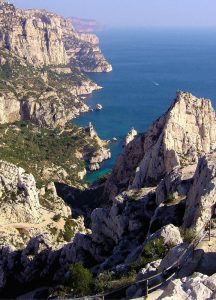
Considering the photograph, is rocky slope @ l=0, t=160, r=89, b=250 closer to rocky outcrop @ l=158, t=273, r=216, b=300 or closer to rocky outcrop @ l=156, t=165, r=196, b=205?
rocky outcrop @ l=156, t=165, r=196, b=205

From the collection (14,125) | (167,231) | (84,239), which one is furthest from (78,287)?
(14,125)

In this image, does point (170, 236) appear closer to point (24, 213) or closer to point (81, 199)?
point (24, 213)

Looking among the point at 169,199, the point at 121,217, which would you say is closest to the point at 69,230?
the point at 121,217

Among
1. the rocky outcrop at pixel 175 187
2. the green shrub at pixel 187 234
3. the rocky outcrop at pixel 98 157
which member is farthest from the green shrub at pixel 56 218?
the rocky outcrop at pixel 98 157

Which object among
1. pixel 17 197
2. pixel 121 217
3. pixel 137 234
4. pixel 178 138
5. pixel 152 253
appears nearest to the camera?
pixel 152 253

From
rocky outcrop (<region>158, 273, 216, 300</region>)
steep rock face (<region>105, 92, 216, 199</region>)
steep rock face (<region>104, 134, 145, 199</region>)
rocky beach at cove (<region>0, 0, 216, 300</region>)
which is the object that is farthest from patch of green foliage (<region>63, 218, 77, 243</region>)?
rocky outcrop (<region>158, 273, 216, 300</region>)

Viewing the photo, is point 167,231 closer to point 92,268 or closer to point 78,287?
point 78,287
